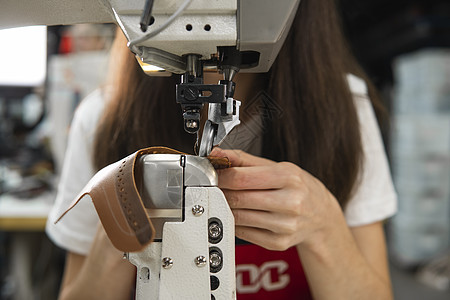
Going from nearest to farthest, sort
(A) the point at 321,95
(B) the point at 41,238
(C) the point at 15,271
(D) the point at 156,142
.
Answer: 1. (D) the point at 156,142
2. (A) the point at 321,95
3. (C) the point at 15,271
4. (B) the point at 41,238

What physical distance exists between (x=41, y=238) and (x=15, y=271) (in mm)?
156

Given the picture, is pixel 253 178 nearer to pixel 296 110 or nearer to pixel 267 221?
pixel 267 221

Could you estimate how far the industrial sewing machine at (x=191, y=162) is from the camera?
0.97 ft

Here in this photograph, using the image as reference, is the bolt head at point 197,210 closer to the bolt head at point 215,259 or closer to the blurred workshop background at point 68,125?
the bolt head at point 215,259

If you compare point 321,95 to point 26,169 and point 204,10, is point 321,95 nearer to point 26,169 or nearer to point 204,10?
point 204,10

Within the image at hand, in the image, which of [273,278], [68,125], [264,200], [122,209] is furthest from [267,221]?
[68,125]

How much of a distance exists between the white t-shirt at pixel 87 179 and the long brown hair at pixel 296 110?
10cm

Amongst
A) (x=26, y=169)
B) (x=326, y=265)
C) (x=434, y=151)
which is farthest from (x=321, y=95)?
(x=434, y=151)

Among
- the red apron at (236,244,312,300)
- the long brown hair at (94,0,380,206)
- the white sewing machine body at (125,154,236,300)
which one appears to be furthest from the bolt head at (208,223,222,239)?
the red apron at (236,244,312,300)

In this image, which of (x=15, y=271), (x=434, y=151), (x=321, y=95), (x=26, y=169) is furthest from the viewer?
(x=434, y=151)

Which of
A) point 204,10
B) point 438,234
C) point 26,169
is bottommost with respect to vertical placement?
point 438,234

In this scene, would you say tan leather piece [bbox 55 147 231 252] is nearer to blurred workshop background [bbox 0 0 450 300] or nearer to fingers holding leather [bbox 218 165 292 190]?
fingers holding leather [bbox 218 165 292 190]

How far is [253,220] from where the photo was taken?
1.21 feet

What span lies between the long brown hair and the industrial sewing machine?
0.08 metres
